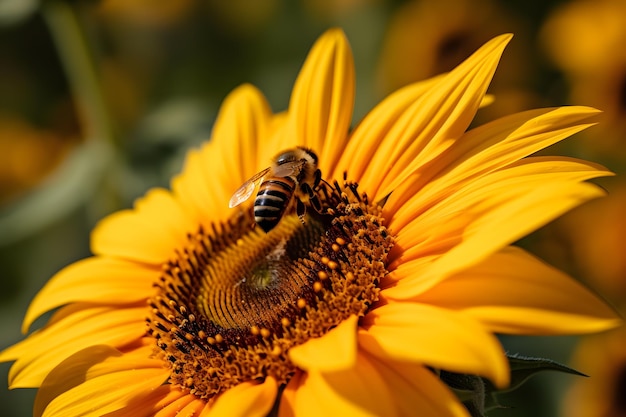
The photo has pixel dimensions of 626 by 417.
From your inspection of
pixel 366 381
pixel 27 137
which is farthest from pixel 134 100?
pixel 366 381

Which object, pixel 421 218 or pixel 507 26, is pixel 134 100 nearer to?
pixel 507 26

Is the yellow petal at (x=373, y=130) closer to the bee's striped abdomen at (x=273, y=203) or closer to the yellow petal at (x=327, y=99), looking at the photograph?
the yellow petal at (x=327, y=99)

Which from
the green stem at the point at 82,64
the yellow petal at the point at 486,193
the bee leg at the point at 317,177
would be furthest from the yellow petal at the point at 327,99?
the green stem at the point at 82,64

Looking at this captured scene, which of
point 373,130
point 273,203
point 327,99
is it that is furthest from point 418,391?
point 327,99

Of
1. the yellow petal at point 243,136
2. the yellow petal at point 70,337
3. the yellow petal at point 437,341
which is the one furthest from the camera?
the yellow petal at point 243,136

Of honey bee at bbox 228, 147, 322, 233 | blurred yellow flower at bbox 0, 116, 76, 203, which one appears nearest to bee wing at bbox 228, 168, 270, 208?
honey bee at bbox 228, 147, 322, 233

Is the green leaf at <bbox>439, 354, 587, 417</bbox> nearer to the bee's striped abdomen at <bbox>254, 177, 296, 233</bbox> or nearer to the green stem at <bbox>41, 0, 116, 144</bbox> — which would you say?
the bee's striped abdomen at <bbox>254, 177, 296, 233</bbox>

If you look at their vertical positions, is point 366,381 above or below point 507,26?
below

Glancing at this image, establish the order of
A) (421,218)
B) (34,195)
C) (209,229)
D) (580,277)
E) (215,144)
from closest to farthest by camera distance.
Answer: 1. (421,218)
2. (209,229)
3. (215,144)
4. (580,277)
5. (34,195)
